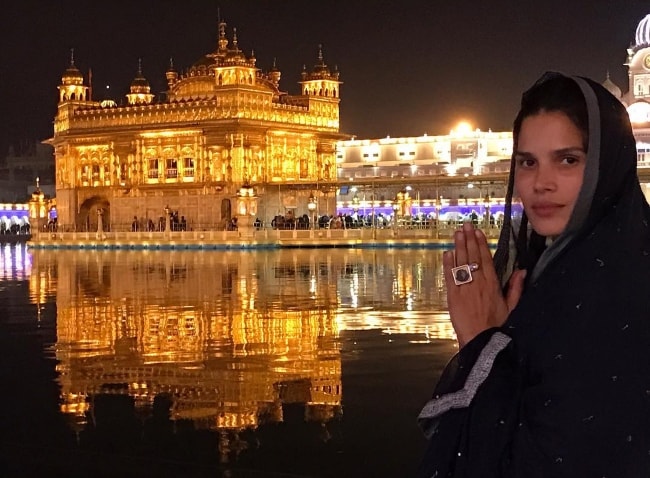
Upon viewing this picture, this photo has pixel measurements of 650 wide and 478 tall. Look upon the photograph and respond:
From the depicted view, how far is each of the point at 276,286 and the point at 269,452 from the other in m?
12.6

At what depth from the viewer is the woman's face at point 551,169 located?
6.12ft

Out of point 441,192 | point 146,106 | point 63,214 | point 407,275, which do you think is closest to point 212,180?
point 146,106

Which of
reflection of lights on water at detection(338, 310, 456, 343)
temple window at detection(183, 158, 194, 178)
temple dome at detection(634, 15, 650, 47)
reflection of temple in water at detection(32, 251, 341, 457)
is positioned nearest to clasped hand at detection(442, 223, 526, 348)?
reflection of temple in water at detection(32, 251, 341, 457)

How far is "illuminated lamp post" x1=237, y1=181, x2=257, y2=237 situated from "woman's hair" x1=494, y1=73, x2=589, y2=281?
128 feet

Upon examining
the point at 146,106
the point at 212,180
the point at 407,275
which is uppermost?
the point at 146,106

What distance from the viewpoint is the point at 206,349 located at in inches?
372

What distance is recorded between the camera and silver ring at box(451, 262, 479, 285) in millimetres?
1998

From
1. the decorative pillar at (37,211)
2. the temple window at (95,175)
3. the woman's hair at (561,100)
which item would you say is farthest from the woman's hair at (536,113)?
the temple window at (95,175)

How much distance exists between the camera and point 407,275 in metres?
21.1

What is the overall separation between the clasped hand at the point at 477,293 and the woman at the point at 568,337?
0.04 metres

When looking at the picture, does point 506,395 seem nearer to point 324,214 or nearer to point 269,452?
point 269,452

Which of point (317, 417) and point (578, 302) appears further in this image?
point (317, 417)

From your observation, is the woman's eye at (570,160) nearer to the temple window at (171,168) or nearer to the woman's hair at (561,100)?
the woman's hair at (561,100)

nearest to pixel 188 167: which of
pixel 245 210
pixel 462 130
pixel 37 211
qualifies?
pixel 37 211
